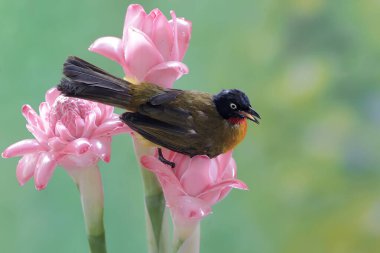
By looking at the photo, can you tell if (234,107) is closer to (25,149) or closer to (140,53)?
(140,53)

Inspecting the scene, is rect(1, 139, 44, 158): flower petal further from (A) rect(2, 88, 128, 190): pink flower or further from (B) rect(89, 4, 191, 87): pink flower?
(B) rect(89, 4, 191, 87): pink flower

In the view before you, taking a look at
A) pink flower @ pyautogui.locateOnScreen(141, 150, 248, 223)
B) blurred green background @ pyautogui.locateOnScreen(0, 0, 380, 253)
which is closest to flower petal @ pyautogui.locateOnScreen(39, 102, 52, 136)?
pink flower @ pyautogui.locateOnScreen(141, 150, 248, 223)

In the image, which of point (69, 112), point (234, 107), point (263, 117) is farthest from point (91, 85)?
point (263, 117)

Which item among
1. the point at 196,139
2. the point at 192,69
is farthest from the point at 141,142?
the point at 192,69

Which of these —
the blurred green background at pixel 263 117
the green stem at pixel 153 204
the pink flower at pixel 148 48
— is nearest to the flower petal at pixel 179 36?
the pink flower at pixel 148 48

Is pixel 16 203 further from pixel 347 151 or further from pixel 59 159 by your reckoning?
pixel 347 151

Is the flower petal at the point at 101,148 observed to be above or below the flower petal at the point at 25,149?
above

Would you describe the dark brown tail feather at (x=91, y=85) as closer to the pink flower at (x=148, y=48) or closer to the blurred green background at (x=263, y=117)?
the pink flower at (x=148, y=48)
